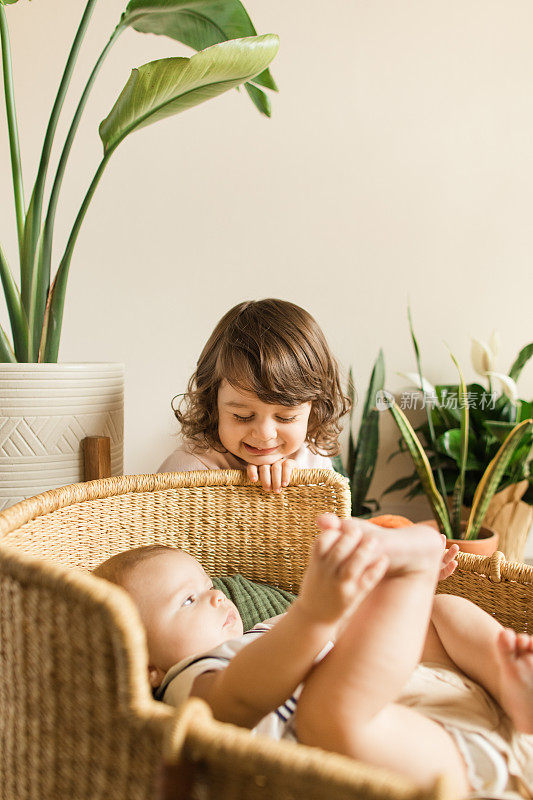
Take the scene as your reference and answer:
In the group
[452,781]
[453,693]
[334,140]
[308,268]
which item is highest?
[334,140]

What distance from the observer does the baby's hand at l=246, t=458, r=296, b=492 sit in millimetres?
1070

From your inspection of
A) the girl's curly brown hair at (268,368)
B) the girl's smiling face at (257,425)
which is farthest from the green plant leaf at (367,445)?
the girl's smiling face at (257,425)

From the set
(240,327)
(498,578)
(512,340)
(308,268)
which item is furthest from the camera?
(512,340)

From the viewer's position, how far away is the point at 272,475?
1077 mm

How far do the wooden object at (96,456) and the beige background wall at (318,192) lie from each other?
31.9 inches

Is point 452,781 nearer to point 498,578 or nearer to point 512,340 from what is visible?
point 498,578

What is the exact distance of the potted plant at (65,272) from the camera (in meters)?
1.05

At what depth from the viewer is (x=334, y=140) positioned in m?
1.96

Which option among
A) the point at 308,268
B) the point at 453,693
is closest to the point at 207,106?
the point at 308,268

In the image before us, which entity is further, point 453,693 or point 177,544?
point 177,544

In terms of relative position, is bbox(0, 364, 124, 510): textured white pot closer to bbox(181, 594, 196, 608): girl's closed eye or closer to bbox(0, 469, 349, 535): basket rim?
bbox(0, 469, 349, 535): basket rim

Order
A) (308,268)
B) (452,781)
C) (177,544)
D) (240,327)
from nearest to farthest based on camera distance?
(452,781) < (177,544) < (240,327) < (308,268)

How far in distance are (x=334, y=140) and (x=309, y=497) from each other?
131cm
